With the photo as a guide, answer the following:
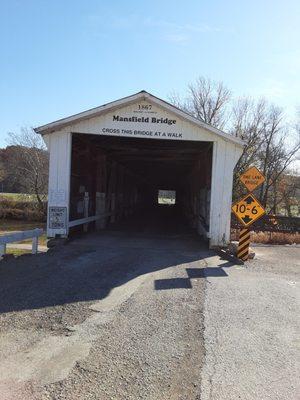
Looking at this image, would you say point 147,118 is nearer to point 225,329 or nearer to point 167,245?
point 167,245

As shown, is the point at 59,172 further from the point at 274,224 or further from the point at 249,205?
the point at 274,224

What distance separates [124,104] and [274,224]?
9200mm

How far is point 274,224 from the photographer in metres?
19.1

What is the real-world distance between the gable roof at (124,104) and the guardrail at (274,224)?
6484mm

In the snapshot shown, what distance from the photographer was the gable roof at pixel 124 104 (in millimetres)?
12844

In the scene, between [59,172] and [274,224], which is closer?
[59,172]

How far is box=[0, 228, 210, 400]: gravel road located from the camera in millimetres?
3988

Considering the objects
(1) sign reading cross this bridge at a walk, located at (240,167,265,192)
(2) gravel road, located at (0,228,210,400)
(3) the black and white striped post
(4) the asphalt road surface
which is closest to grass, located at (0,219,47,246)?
(3) the black and white striped post

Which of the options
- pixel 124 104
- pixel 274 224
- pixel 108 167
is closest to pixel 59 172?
pixel 124 104

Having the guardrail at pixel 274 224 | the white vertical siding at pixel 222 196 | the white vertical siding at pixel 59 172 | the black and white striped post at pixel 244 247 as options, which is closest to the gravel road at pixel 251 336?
the black and white striped post at pixel 244 247

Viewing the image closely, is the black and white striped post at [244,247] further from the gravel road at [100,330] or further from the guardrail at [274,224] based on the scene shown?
the guardrail at [274,224]

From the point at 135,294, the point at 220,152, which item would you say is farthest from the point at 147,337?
the point at 220,152

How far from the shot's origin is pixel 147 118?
43.2ft

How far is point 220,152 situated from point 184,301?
6.95 m
